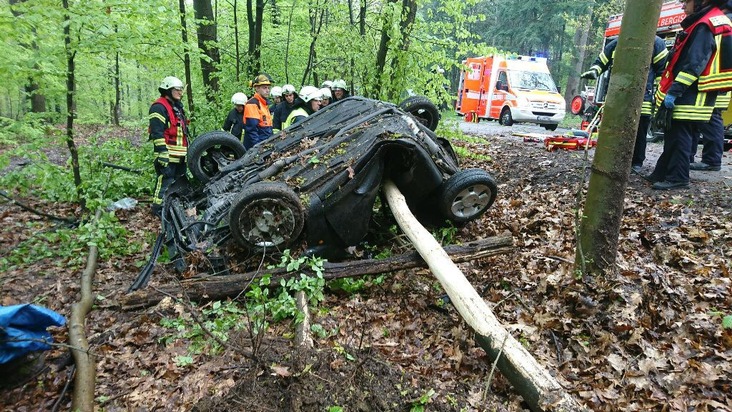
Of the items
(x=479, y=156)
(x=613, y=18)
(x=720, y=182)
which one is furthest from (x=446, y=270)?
(x=613, y=18)

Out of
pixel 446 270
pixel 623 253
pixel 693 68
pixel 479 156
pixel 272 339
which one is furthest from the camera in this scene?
pixel 479 156

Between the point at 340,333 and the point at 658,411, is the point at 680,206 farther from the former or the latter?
the point at 340,333

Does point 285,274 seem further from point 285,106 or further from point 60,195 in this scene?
point 60,195

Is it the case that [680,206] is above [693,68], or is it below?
below

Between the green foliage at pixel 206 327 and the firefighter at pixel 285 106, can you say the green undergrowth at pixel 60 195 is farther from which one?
the firefighter at pixel 285 106

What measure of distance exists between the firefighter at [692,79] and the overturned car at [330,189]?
8.20 feet

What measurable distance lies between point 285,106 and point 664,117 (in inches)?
237

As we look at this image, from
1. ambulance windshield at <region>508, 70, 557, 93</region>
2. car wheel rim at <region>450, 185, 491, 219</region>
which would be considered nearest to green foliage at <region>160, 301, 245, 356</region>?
car wheel rim at <region>450, 185, 491, 219</region>

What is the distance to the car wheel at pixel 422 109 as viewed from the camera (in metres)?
7.12

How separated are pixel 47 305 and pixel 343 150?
3.22 meters

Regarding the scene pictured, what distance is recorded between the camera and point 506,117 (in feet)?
53.8

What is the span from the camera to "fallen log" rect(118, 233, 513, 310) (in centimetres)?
373

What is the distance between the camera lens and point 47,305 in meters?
4.09

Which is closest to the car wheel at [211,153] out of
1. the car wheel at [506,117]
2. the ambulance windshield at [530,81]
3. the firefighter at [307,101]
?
the firefighter at [307,101]
